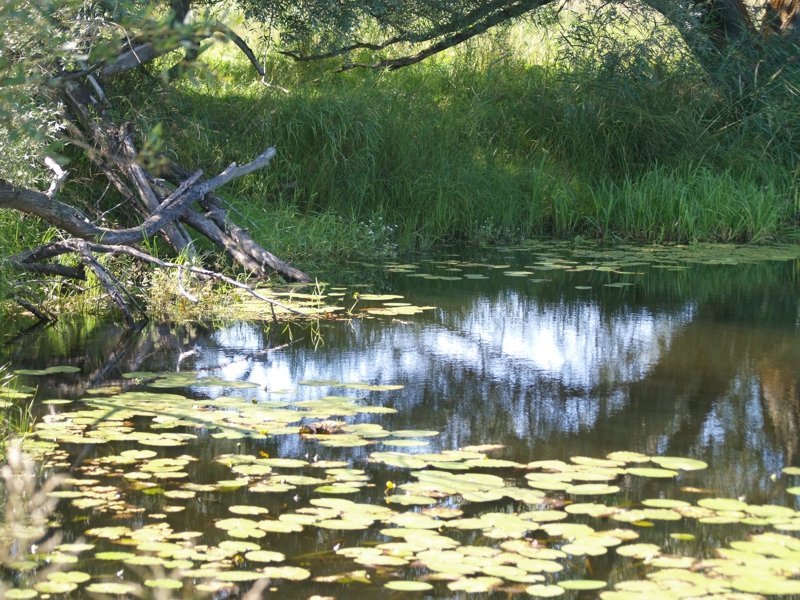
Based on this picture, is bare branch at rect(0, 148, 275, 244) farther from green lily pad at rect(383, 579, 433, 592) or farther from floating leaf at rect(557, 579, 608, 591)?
floating leaf at rect(557, 579, 608, 591)

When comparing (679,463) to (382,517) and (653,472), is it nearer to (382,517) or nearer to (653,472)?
(653,472)

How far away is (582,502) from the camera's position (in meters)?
4.27

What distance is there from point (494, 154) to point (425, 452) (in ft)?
27.6

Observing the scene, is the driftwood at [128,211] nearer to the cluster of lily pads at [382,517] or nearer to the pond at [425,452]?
the pond at [425,452]

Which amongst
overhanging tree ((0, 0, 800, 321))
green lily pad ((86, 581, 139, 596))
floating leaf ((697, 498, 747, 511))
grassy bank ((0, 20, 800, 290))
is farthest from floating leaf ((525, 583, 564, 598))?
grassy bank ((0, 20, 800, 290))

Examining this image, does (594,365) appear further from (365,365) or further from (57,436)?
(57,436)

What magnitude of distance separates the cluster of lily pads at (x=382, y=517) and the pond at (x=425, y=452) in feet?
0.04

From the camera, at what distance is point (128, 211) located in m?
9.53

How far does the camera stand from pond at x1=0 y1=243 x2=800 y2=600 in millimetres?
3611

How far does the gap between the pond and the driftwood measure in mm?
542

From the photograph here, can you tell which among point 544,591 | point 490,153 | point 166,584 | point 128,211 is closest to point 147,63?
point 128,211

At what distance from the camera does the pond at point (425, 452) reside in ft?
11.8

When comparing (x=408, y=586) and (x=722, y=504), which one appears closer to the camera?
(x=408, y=586)

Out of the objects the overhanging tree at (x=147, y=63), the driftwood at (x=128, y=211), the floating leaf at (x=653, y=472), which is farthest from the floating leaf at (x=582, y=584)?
the driftwood at (x=128, y=211)
